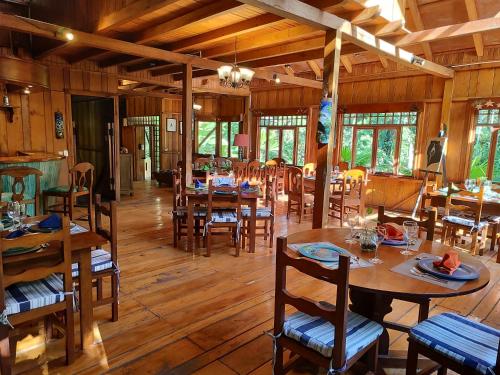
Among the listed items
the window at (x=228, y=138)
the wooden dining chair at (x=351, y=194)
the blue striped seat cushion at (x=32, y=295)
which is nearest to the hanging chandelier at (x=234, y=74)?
the wooden dining chair at (x=351, y=194)

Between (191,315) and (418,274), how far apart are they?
1.74 meters

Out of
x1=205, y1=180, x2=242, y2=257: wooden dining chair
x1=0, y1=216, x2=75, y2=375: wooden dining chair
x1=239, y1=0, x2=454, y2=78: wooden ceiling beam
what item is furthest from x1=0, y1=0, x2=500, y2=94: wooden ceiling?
x1=0, y1=216, x2=75, y2=375: wooden dining chair

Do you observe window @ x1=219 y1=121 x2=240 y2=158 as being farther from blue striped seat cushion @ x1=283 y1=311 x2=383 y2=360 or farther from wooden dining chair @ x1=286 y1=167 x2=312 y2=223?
blue striped seat cushion @ x1=283 y1=311 x2=383 y2=360

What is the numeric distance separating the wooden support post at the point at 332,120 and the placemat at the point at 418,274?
1.97 meters

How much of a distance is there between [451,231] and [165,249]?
3946 millimetres

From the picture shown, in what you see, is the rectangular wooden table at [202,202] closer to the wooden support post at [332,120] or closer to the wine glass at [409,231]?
the wooden support post at [332,120]

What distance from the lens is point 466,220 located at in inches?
186

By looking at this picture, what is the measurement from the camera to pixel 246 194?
4.20 m

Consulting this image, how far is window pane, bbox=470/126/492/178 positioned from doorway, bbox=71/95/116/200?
6.88 meters

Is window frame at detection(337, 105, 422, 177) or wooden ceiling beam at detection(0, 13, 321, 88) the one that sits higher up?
wooden ceiling beam at detection(0, 13, 321, 88)

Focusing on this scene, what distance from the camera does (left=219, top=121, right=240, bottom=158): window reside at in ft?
35.4

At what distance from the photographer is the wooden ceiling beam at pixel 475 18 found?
16.7 feet

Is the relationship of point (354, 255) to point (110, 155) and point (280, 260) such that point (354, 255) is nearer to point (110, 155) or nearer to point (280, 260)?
point (280, 260)

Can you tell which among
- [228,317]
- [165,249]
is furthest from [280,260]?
[165,249]
